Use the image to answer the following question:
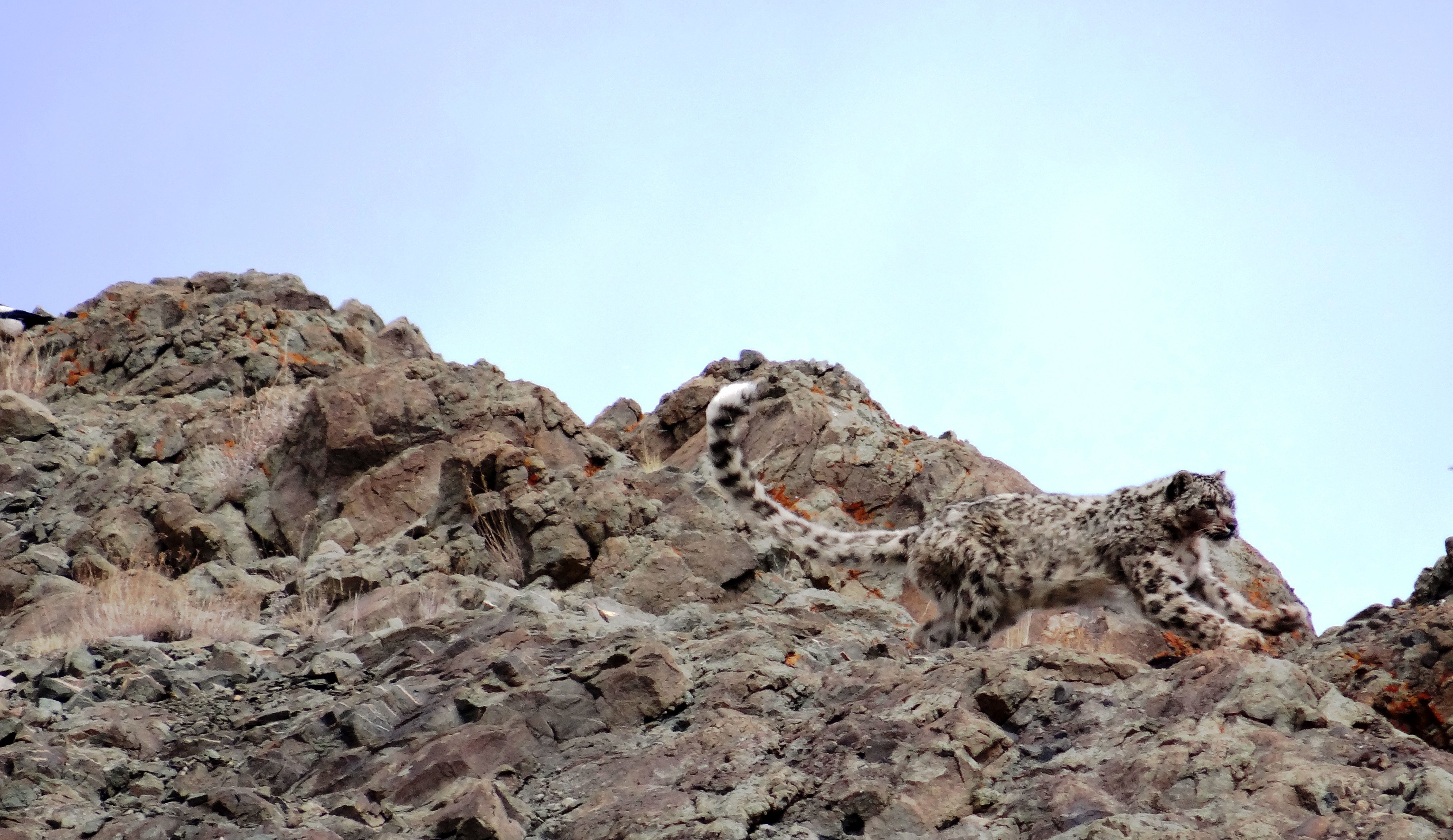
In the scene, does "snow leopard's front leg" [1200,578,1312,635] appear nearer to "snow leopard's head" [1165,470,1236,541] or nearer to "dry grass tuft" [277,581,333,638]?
"snow leopard's head" [1165,470,1236,541]

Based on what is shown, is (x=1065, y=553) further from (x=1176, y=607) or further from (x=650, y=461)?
(x=650, y=461)

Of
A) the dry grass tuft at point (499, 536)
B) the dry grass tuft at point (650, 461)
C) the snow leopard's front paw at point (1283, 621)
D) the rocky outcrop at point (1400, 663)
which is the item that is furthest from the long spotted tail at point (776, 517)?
the rocky outcrop at point (1400, 663)

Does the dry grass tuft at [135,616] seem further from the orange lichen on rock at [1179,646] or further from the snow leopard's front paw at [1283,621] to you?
the snow leopard's front paw at [1283,621]

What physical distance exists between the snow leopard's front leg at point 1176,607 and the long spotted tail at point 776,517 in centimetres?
188

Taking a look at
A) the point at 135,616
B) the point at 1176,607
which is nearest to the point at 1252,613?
the point at 1176,607

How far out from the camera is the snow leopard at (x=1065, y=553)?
1153 centimetres

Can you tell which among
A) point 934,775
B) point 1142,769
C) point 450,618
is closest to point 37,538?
point 450,618

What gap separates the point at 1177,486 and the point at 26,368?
1610cm

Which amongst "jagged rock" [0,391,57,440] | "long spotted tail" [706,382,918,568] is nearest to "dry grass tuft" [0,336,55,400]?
"jagged rock" [0,391,57,440]

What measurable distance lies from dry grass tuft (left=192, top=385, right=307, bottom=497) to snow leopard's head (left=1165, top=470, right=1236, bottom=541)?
10.5m

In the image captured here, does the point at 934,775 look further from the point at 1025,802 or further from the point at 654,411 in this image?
the point at 654,411

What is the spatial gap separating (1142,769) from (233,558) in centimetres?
1115

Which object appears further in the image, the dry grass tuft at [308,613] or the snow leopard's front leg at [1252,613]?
the dry grass tuft at [308,613]

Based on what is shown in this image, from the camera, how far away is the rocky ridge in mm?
7750
